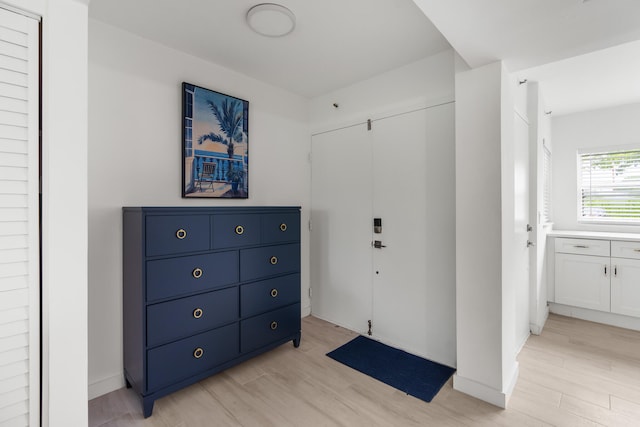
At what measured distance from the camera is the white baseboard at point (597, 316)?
114 inches

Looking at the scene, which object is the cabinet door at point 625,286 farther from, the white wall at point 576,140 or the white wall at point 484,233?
the white wall at point 484,233

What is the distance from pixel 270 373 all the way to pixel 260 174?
1.73m

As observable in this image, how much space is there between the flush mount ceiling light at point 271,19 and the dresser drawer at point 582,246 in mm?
3530

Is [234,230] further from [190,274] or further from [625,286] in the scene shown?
[625,286]

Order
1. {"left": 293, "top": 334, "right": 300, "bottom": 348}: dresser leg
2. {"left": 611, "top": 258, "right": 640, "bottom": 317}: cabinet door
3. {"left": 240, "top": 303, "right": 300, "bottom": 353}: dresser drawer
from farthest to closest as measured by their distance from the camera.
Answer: {"left": 611, "top": 258, "right": 640, "bottom": 317}: cabinet door < {"left": 293, "top": 334, "right": 300, "bottom": 348}: dresser leg < {"left": 240, "top": 303, "right": 300, "bottom": 353}: dresser drawer

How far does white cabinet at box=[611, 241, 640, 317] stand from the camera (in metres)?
2.82

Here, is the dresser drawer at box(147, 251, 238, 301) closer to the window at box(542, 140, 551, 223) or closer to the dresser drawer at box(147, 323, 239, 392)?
the dresser drawer at box(147, 323, 239, 392)

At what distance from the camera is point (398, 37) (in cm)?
210

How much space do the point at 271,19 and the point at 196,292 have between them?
1.85 m

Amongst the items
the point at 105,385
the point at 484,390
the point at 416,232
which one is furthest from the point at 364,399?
the point at 105,385

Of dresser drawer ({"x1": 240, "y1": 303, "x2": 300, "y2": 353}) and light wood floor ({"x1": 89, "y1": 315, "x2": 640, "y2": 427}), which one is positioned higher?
dresser drawer ({"x1": 240, "y1": 303, "x2": 300, "y2": 353})

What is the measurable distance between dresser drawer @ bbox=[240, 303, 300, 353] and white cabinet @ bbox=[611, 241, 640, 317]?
126 inches
